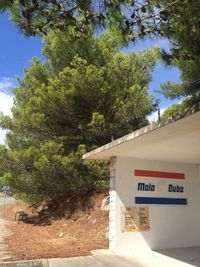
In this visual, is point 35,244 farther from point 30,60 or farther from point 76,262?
point 30,60

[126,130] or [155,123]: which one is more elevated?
[126,130]

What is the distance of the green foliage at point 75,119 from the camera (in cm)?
1242

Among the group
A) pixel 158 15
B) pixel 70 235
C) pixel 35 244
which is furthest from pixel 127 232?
pixel 158 15

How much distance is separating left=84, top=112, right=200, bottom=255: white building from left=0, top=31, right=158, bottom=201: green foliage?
453 cm

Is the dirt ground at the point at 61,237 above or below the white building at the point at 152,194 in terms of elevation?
below

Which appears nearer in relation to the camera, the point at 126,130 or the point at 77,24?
the point at 77,24

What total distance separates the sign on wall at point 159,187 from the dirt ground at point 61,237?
5.49 feet

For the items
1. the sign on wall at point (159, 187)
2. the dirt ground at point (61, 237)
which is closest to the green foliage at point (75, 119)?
the dirt ground at point (61, 237)

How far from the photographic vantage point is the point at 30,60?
1612 cm

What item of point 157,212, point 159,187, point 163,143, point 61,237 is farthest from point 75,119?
point 163,143

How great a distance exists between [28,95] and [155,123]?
37.4ft

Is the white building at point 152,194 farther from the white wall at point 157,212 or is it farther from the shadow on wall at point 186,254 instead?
the shadow on wall at point 186,254

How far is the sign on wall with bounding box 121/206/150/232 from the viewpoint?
732 cm

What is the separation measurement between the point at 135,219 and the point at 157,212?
26.3 inches
